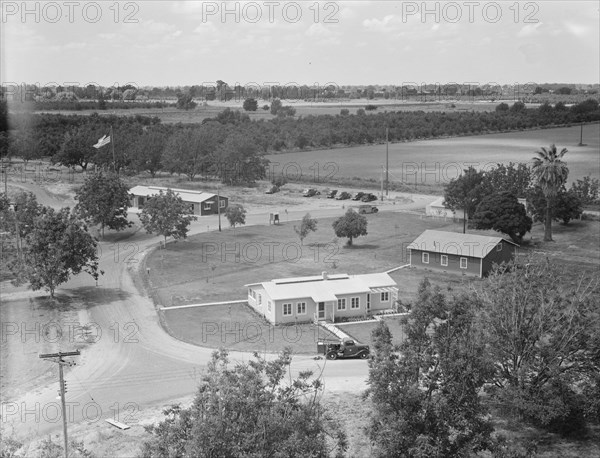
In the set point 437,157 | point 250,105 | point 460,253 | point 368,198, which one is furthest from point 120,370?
point 250,105

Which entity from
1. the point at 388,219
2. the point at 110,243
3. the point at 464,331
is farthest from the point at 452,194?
the point at 464,331

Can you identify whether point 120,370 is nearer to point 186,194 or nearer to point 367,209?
point 186,194

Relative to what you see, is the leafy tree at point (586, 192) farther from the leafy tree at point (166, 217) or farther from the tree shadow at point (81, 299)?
the tree shadow at point (81, 299)

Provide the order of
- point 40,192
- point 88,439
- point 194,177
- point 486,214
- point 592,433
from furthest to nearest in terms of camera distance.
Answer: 1. point 194,177
2. point 40,192
3. point 486,214
4. point 592,433
5. point 88,439

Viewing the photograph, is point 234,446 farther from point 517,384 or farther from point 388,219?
point 388,219

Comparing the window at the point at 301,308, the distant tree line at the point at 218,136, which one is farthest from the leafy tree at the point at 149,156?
the window at the point at 301,308
